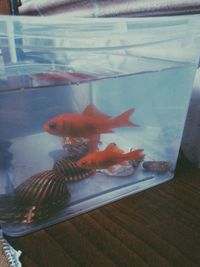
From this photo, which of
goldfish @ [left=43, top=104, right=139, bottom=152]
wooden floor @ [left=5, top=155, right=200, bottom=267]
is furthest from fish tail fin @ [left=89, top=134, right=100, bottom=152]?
wooden floor @ [left=5, top=155, right=200, bottom=267]

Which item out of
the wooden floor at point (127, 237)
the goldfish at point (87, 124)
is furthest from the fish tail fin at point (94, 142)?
the wooden floor at point (127, 237)

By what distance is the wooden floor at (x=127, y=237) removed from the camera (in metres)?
0.34

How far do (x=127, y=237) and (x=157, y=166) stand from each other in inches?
7.6

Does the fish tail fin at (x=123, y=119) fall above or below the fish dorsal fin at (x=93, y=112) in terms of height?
below

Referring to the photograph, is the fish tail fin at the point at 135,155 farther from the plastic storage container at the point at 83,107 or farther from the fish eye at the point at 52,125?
the fish eye at the point at 52,125

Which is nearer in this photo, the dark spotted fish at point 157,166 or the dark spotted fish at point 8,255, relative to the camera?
the dark spotted fish at point 8,255

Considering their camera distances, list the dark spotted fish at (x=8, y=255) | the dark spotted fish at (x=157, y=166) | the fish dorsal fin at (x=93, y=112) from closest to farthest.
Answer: the dark spotted fish at (x=8, y=255) → the fish dorsal fin at (x=93, y=112) → the dark spotted fish at (x=157, y=166)

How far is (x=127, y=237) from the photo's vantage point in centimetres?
37

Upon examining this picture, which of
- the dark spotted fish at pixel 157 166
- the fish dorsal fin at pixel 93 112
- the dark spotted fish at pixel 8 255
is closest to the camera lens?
the dark spotted fish at pixel 8 255

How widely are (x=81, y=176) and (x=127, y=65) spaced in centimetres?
23

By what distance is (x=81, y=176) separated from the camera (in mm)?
455

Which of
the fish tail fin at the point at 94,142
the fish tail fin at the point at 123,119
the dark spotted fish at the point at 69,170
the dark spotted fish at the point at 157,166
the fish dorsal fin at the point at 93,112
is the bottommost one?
the dark spotted fish at the point at 157,166

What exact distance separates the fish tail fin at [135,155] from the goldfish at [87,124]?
60mm

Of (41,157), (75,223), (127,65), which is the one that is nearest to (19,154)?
(41,157)
